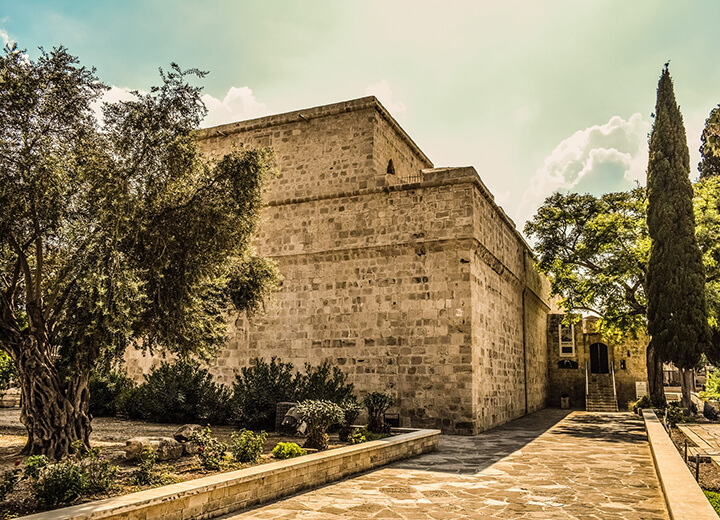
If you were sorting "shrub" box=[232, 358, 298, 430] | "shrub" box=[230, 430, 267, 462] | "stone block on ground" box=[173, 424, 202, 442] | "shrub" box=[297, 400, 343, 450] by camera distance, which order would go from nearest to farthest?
"shrub" box=[230, 430, 267, 462]
"stone block on ground" box=[173, 424, 202, 442]
"shrub" box=[297, 400, 343, 450]
"shrub" box=[232, 358, 298, 430]

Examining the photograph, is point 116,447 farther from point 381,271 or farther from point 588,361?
point 588,361

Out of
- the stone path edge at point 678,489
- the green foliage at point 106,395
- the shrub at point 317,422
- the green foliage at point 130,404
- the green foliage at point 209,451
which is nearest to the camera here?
the stone path edge at point 678,489

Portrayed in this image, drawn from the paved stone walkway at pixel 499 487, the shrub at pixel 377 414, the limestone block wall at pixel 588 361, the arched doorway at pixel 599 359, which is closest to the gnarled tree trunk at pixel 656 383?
the limestone block wall at pixel 588 361

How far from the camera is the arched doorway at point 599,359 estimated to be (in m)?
28.5

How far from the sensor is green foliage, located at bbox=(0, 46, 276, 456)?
300 inches

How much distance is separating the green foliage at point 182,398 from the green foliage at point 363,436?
455 cm

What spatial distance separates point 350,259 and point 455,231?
10.1ft

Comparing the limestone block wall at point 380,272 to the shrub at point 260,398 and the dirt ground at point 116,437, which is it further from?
the dirt ground at point 116,437

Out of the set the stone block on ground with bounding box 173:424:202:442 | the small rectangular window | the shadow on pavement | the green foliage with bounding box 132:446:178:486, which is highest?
the small rectangular window

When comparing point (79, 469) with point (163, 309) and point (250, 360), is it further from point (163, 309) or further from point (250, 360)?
point (250, 360)

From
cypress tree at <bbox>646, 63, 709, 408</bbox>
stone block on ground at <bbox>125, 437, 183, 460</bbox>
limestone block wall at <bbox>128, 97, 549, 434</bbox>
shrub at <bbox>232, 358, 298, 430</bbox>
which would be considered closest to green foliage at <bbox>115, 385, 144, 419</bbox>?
limestone block wall at <bbox>128, 97, 549, 434</bbox>

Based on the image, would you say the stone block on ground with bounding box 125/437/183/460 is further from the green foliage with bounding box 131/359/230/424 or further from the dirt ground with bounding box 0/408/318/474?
the green foliage with bounding box 131/359/230/424

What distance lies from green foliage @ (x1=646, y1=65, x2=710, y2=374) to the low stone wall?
13075 mm

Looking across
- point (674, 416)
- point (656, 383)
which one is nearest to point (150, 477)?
point (674, 416)
